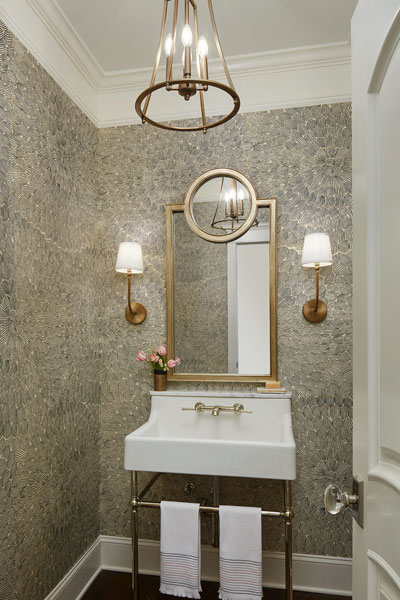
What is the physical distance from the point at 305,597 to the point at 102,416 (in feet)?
4.58

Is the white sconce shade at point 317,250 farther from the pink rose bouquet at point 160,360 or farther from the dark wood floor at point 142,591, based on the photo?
the dark wood floor at point 142,591

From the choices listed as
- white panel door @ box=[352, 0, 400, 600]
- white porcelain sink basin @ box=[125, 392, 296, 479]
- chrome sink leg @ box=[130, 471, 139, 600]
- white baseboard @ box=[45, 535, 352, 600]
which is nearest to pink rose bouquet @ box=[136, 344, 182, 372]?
white porcelain sink basin @ box=[125, 392, 296, 479]

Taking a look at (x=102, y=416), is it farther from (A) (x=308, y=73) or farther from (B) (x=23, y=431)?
(A) (x=308, y=73)

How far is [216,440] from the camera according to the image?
6.14ft

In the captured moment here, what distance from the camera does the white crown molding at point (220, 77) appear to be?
2.24 metres

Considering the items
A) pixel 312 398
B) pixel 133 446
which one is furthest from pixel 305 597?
pixel 133 446

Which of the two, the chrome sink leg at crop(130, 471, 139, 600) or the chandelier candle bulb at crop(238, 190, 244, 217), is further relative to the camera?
the chandelier candle bulb at crop(238, 190, 244, 217)

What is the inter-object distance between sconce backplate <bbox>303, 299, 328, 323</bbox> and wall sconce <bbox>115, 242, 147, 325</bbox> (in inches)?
35.2

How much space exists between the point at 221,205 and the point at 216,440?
1252 millimetres

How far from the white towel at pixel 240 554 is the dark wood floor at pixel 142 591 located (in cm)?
56

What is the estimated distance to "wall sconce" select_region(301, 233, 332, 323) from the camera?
2.24m

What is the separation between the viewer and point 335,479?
2.33 metres

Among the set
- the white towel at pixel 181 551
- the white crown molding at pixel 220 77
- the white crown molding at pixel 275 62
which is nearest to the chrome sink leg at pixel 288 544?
the white towel at pixel 181 551

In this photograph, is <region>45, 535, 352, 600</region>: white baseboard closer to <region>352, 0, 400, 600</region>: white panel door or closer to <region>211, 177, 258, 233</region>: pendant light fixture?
<region>352, 0, 400, 600</region>: white panel door
